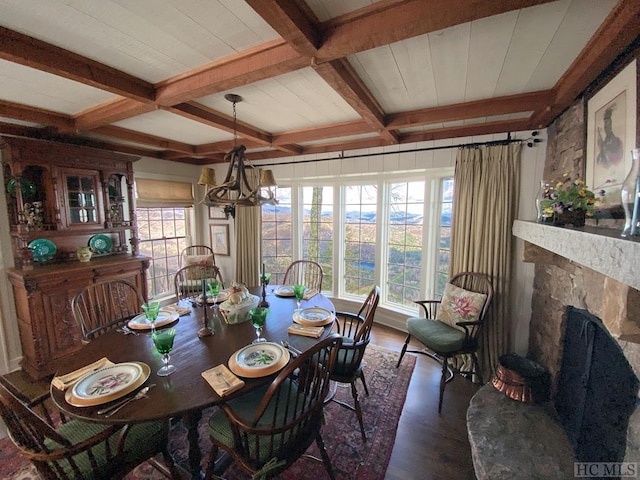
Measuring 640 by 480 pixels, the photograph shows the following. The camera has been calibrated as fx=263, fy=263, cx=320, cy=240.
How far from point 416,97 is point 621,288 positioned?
5.46 feet

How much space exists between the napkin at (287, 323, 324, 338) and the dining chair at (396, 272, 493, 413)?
114 cm

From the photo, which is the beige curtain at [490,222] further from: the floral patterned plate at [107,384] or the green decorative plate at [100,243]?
the green decorative plate at [100,243]

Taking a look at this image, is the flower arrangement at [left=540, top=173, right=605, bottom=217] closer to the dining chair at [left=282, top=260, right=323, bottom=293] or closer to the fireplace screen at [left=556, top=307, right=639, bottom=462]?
the fireplace screen at [left=556, top=307, right=639, bottom=462]

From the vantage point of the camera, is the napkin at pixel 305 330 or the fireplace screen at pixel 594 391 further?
the napkin at pixel 305 330

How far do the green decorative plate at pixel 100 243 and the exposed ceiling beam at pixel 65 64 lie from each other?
2220mm

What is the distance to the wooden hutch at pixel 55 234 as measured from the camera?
2.49 m

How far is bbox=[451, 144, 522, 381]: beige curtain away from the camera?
98.9 inches

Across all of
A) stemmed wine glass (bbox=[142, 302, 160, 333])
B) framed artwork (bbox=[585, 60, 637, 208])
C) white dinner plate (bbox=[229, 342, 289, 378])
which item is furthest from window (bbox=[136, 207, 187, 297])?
framed artwork (bbox=[585, 60, 637, 208])

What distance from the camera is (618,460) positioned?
51.3 inches

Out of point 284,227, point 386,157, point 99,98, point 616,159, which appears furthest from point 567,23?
point 284,227

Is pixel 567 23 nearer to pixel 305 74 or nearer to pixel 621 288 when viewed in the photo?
pixel 621 288

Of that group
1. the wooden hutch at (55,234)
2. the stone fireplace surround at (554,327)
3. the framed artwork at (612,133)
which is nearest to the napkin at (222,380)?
the stone fireplace surround at (554,327)

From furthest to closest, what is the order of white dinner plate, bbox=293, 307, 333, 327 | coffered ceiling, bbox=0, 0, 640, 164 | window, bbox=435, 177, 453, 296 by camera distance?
window, bbox=435, 177, 453, 296 → white dinner plate, bbox=293, 307, 333, 327 → coffered ceiling, bbox=0, 0, 640, 164

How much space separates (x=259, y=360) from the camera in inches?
56.9
